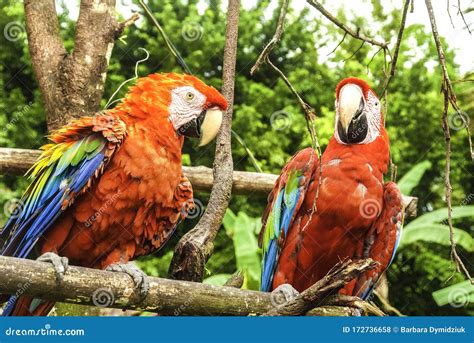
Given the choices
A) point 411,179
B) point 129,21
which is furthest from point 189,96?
point 411,179

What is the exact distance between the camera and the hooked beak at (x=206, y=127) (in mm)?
1880

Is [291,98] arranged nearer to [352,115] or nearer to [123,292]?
[352,115]

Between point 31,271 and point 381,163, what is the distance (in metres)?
1.13

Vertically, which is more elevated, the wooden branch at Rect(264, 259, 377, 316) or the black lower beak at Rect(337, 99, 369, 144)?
the black lower beak at Rect(337, 99, 369, 144)

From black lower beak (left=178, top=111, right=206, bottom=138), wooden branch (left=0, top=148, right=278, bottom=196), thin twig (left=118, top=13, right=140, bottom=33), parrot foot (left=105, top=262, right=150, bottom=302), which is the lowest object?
parrot foot (left=105, top=262, right=150, bottom=302)

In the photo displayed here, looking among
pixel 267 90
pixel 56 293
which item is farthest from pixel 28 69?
pixel 56 293

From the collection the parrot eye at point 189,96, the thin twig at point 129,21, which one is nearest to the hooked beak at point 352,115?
the parrot eye at point 189,96

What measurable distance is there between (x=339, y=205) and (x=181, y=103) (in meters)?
0.57

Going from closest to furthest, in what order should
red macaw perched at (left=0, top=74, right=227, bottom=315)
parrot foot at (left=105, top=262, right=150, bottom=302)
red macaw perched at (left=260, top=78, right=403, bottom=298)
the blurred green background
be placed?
parrot foot at (left=105, top=262, right=150, bottom=302)
red macaw perched at (left=0, top=74, right=227, bottom=315)
red macaw perched at (left=260, top=78, right=403, bottom=298)
the blurred green background

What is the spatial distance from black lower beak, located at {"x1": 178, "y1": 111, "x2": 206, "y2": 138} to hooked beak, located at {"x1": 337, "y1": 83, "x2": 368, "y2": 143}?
44cm

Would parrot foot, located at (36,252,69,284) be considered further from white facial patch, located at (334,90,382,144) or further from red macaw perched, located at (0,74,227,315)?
white facial patch, located at (334,90,382,144)

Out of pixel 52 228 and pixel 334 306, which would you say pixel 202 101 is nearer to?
pixel 52 228

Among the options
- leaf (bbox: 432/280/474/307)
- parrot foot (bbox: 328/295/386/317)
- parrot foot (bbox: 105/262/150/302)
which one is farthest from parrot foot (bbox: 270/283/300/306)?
leaf (bbox: 432/280/474/307)

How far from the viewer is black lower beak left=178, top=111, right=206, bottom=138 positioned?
1869 mm
